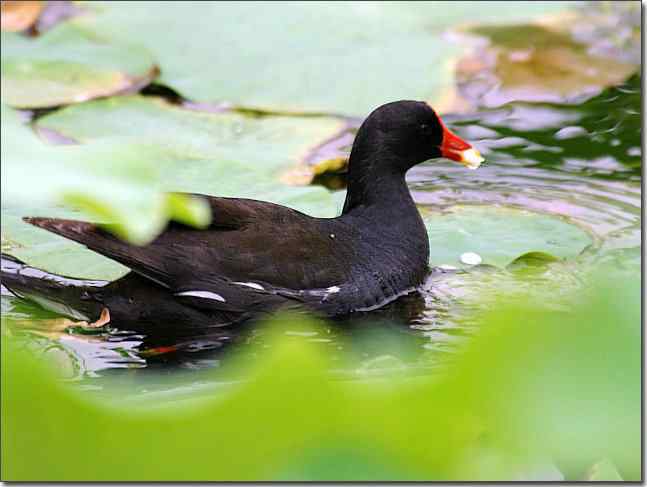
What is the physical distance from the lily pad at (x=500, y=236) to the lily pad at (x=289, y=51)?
2.46ft

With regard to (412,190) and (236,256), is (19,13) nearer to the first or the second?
(412,190)

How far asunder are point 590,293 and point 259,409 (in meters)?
0.22

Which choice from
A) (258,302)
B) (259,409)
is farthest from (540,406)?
(258,302)

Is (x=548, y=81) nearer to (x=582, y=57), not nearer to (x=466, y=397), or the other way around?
(x=582, y=57)

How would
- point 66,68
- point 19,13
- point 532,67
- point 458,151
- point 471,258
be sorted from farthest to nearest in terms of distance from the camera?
point 532,67 → point 19,13 → point 66,68 → point 458,151 → point 471,258

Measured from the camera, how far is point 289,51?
158 inches

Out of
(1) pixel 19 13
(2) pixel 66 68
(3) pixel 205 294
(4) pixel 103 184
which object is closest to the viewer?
(4) pixel 103 184

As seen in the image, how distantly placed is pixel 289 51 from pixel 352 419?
3501mm

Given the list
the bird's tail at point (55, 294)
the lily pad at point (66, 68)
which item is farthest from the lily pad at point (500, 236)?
the lily pad at point (66, 68)

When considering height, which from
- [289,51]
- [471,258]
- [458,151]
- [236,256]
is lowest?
[471,258]

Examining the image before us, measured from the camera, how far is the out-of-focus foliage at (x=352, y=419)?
0.59 m

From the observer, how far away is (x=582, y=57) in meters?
4.57

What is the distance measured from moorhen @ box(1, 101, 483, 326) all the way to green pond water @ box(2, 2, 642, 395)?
5 centimetres

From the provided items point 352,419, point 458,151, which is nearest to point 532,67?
point 458,151
